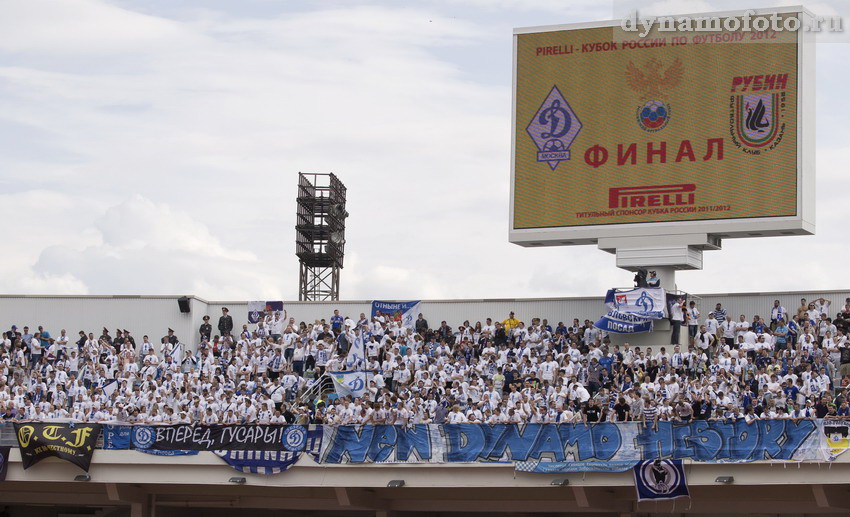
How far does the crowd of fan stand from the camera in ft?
105

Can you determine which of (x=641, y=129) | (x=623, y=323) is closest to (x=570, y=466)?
(x=623, y=323)

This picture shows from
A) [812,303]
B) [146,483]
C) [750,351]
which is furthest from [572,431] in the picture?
[146,483]

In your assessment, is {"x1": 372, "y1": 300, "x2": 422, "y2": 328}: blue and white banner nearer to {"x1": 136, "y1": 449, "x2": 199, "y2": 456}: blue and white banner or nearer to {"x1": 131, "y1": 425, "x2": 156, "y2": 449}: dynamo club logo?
{"x1": 136, "y1": 449, "x2": 199, "y2": 456}: blue and white banner

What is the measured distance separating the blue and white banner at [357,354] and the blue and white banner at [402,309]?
304 cm

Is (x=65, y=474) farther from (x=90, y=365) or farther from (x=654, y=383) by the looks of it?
(x=654, y=383)

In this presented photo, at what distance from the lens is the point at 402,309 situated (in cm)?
4144

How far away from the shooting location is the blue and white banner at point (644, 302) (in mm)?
36812

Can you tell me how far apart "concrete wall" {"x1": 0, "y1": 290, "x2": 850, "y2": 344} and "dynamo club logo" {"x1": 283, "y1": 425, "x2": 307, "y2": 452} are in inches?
355

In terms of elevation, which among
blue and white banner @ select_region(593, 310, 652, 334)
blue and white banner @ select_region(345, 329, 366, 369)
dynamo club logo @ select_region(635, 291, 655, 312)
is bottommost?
blue and white banner @ select_region(345, 329, 366, 369)

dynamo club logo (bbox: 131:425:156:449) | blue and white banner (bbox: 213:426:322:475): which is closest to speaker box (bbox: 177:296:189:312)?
dynamo club logo (bbox: 131:425:156:449)

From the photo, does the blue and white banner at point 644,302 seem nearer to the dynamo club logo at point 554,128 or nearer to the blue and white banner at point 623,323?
the blue and white banner at point 623,323

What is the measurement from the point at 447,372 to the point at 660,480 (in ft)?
24.2

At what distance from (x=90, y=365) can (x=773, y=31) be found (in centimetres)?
1973

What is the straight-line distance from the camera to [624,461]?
3075 centimetres
